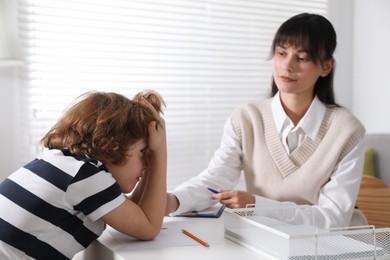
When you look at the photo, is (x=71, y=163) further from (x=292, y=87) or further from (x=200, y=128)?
(x=200, y=128)

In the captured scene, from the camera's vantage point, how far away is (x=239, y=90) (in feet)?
10.8

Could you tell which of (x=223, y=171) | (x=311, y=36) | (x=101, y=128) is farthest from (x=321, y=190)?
(x=101, y=128)

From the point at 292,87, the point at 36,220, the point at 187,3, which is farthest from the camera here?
the point at 187,3

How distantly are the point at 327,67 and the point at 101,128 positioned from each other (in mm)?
1019

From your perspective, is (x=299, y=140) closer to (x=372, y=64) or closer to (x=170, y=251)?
(x=170, y=251)

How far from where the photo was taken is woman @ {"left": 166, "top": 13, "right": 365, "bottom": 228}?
182 cm

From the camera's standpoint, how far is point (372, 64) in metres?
3.48

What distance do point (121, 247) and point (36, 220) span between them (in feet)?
0.63

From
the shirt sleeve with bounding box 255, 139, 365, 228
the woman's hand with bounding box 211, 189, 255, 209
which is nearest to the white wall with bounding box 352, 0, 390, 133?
the shirt sleeve with bounding box 255, 139, 365, 228

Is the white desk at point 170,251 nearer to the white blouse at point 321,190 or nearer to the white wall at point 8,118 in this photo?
the white blouse at point 321,190

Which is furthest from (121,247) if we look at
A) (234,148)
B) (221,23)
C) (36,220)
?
(221,23)

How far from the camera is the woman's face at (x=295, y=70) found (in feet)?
6.31

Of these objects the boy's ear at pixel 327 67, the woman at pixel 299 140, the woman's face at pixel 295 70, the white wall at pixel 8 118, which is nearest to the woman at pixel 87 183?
the woman at pixel 299 140

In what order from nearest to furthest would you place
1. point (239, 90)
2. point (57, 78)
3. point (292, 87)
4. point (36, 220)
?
point (36, 220), point (292, 87), point (57, 78), point (239, 90)
